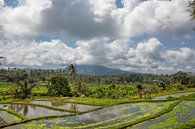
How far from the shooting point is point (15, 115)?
43906 millimetres

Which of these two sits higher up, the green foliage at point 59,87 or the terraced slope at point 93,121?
the green foliage at point 59,87

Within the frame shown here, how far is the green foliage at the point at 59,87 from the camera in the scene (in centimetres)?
9950

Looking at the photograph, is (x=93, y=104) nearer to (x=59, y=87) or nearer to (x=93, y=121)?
(x=93, y=121)

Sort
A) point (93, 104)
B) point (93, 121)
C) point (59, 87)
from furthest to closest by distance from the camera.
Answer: point (59, 87)
point (93, 104)
point (93, 121)

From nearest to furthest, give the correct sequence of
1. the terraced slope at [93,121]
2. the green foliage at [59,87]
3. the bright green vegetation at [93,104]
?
1. the terraced slope at [93,121]
2. the bright green vegetation at [93,104]
3. the green foliage at [59,87]

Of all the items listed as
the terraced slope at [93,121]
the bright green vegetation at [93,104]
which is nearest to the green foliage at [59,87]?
the bright green vegetation at [93,104]

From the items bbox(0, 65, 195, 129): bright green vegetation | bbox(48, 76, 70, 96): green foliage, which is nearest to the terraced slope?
bbox(0, 65, 195, 129): bright green vegetation

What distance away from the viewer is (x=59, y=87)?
10038cm

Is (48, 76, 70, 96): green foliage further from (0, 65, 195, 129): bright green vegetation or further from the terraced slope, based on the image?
the terraced slope

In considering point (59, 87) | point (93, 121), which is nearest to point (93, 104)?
point (93, 121)

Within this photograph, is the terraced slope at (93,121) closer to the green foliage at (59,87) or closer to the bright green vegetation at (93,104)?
the bright green vegetation at (93,104)

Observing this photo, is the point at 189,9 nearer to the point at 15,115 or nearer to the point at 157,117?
the point at 157,117

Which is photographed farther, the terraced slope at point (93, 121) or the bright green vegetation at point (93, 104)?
the bright green vegetation at point (93, 104)

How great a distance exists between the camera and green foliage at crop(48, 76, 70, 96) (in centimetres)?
9950
